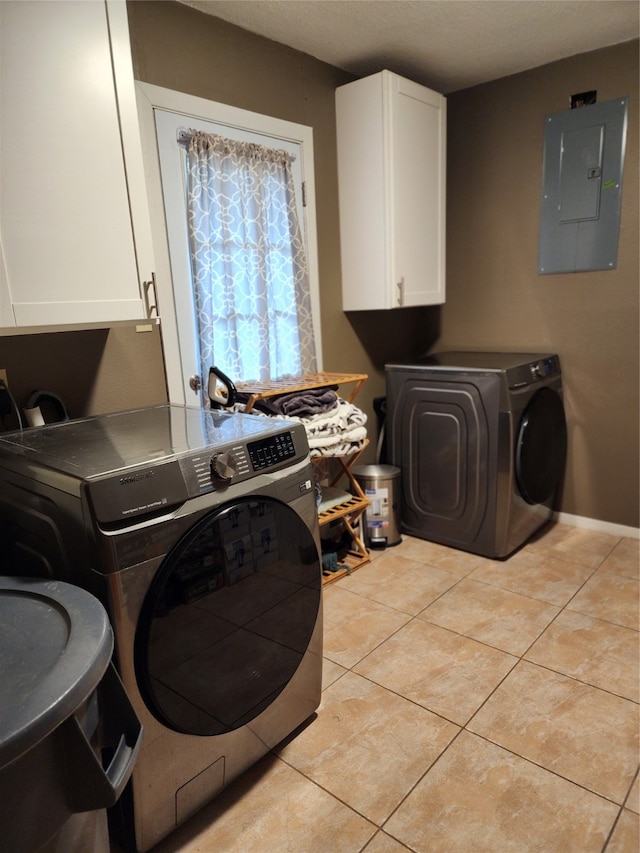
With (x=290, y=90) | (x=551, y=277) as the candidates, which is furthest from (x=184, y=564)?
(x=551, y=277)

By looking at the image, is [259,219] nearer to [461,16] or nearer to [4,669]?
[461,16]

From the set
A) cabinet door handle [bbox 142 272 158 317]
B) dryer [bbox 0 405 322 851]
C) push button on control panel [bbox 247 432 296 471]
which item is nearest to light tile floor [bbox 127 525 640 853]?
dryer [bbox 0 405 322 851]

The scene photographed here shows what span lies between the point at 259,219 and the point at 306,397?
0.81m

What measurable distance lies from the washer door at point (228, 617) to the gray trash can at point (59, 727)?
0.21 metres

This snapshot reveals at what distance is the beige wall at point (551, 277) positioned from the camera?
104 inches

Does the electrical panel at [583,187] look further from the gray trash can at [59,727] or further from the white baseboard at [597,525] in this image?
the gray trash can at [59,727]

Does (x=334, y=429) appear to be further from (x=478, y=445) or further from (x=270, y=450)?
(x=270, y=450)

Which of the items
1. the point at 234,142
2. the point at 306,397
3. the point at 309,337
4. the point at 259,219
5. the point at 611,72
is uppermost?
the point at 611,72

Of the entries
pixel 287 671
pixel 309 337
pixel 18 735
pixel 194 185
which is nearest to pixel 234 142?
pixel 194 185

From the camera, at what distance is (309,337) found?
2.64 meters

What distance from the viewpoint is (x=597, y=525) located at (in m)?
2.97

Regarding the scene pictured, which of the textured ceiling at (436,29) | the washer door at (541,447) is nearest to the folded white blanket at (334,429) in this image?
the washer door at (541,447)

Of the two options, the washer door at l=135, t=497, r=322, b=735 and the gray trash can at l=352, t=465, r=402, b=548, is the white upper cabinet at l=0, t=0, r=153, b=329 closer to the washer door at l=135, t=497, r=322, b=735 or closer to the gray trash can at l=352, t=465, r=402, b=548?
the washer door at l=135, t=497, r=322, b=735

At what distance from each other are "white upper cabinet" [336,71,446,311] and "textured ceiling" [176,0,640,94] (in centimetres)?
14
